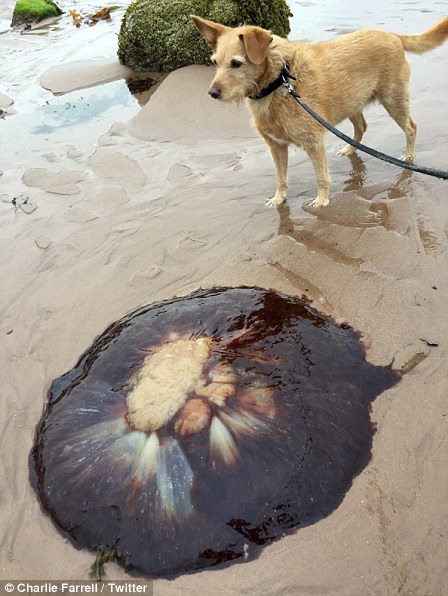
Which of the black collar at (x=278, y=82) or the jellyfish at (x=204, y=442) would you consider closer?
the jellyfish at (x=204, y=442)

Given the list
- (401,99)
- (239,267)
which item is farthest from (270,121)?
(401,99)

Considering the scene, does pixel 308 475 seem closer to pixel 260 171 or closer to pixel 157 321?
pixel 157 321

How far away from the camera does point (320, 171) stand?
4824 mm

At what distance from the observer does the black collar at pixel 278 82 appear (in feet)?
13.8

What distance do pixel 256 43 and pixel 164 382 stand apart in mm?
3002

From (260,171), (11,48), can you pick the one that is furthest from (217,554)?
(11,48)

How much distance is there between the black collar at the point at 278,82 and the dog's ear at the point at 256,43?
32 cm

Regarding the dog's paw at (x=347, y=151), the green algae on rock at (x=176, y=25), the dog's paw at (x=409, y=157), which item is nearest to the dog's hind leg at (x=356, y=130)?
the dog's paw at (x=347, y=151)

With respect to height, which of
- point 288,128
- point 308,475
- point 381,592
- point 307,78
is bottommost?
point 381,592

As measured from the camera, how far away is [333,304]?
3.80 meters

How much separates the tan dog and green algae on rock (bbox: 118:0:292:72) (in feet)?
15.2

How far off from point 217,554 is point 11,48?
14.2 meters

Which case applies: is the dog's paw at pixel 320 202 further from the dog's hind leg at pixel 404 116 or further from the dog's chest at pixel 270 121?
the dog's hind leg at pixel 404 116

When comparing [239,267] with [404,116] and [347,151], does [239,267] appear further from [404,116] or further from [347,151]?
[404,116]
